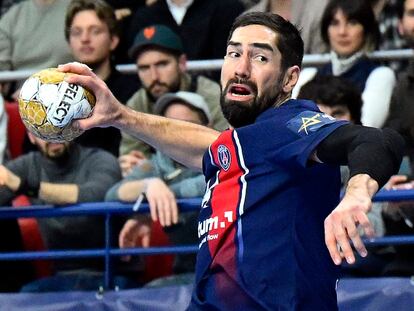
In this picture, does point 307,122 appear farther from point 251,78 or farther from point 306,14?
point 306,14

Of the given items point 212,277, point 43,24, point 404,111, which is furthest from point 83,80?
point 43,24

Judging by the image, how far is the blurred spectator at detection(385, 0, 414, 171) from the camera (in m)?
7.30

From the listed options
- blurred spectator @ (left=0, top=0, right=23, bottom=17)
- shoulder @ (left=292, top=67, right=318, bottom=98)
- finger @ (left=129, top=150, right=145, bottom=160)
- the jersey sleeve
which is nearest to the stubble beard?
the jersey sleeve

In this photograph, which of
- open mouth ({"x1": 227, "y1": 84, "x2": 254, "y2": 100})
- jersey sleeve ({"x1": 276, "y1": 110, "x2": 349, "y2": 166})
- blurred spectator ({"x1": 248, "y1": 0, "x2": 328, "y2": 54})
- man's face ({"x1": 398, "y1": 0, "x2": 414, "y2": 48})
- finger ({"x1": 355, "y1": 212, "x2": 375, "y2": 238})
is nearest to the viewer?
finger ({"x1": 355, "y1": 212, "x2": 375, "y2": 238})

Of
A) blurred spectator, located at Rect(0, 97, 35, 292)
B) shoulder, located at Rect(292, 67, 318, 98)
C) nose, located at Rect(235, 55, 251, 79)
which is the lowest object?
blurred spectator, located at Rect(0, 97, 35, 292)

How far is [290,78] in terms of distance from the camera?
5.19 metres

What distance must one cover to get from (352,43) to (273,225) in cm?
349

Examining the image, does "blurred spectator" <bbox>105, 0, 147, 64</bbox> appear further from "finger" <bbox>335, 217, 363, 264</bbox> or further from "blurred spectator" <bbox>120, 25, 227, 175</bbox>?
"finger" <bbox>335, 217, 363, 264</bbox>

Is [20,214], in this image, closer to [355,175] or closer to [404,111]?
[404,111]

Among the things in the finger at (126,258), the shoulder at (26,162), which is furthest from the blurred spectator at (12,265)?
the finger at (126,258)

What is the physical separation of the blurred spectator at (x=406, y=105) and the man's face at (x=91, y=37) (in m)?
2.11

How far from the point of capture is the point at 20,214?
23.5ft

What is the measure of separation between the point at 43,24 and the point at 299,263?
5.06 meters

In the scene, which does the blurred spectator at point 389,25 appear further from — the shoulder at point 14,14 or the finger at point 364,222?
the finger at point 364,222
